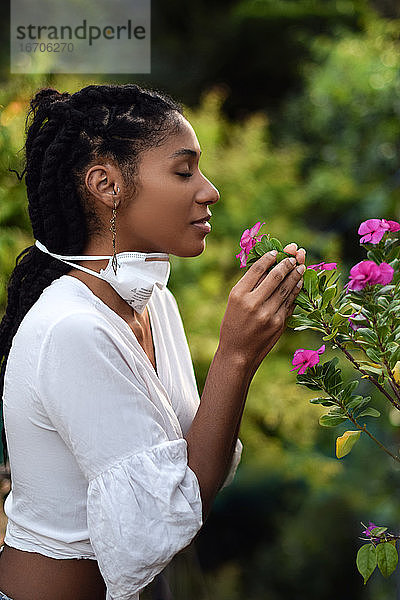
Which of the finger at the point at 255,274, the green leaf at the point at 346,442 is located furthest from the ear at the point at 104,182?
the green leaf at the point at 346,442

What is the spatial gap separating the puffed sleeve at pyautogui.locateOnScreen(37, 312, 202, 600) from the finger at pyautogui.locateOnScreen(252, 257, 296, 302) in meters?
0.22

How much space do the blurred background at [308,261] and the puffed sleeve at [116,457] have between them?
1037 millimetres

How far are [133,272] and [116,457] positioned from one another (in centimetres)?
30

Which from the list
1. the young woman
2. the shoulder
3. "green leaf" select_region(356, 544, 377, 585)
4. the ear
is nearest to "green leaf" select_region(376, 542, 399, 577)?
"green leaf" select_region(356, 544, 377, 585)

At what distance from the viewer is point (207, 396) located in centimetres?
108

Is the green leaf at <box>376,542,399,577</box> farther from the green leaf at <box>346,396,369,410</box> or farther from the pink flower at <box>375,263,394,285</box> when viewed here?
the pink flower at <box>375,263,394,285</box>

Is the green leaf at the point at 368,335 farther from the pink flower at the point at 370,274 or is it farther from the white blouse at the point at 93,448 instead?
the white blouse at the point at 93,448

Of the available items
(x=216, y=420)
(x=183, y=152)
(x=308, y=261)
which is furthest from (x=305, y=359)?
(x=308, y=261)

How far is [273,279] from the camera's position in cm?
106

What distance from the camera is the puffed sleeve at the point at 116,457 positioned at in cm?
99

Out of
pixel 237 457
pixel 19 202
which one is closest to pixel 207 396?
pixel 237 457

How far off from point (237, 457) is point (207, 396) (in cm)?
37

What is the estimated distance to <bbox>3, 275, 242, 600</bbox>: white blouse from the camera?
991mm

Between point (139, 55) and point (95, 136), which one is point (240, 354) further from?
point (139, 55)
